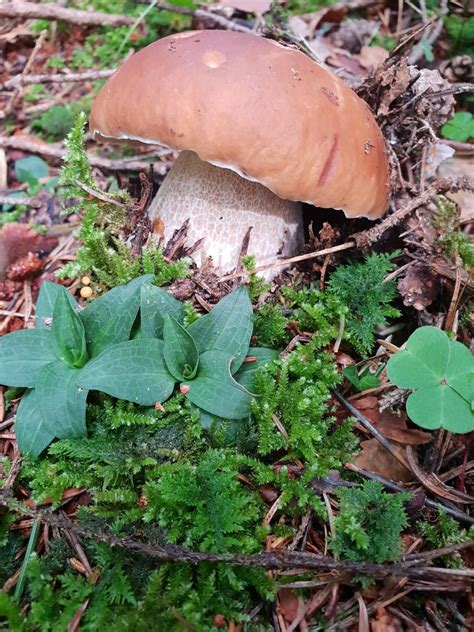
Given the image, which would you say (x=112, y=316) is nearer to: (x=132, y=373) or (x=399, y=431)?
(x=132, y=373)

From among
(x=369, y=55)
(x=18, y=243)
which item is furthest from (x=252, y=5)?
(x=18, y=243)

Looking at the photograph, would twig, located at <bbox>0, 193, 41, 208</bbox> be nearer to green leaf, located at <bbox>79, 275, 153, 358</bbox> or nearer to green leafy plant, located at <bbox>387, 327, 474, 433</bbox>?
green leaf, located at <bbox>79, 275, 153, 358</bbox>

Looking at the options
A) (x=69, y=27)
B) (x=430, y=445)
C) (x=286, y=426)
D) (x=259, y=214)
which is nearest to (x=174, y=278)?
(x=259, y=214)

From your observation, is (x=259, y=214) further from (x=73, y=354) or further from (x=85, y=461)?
(x=85, y=461)

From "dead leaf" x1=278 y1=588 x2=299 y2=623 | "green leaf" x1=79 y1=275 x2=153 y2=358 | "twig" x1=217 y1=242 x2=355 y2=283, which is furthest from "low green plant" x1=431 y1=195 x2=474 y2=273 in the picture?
"dead leaf" x1=278 y1=588 x2=299 y2=623

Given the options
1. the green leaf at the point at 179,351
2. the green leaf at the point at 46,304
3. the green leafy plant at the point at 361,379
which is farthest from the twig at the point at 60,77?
the green leafy plant at the point at 361,379

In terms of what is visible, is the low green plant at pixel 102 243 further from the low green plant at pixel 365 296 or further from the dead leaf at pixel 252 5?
the dead leaf at pixel 252 5
